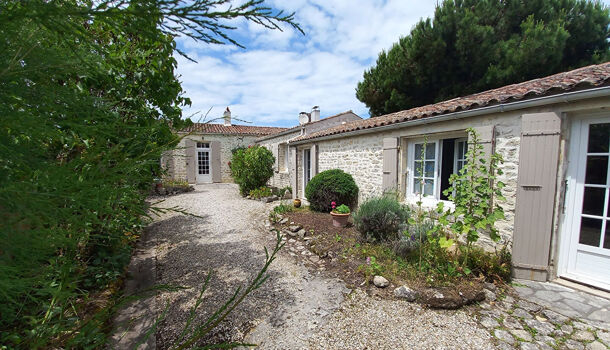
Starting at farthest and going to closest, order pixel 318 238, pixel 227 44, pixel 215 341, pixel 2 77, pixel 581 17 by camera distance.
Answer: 1. pixel 581 17
2. pixel 318 238
3. pixel 215 341
4. pixel 227 44
5. pixel 2 77

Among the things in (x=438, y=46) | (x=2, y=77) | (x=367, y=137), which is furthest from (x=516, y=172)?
(x=438, y=46)

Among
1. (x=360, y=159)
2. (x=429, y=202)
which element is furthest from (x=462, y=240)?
(x=360, y=159)

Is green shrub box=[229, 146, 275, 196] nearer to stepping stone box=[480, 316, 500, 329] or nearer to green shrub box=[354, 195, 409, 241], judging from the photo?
green shrub box=[354, 195, 409, 241]

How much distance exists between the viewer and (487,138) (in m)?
3.83

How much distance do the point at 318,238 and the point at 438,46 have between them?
930cm

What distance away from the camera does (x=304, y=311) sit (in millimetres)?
2887

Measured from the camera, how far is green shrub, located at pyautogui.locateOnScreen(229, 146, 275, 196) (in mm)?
10734

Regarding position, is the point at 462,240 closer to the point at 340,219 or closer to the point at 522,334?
the point at 522,334

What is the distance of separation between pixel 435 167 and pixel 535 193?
5.52 ft

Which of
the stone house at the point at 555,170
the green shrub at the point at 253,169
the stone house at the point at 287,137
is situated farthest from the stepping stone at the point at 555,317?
the green shrub at the point at 253,169

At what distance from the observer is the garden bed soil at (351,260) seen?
309cm

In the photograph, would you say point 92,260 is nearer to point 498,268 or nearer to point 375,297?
point 375,297

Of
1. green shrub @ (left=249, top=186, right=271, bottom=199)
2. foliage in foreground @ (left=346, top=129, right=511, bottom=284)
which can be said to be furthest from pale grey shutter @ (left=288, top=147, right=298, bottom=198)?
foliage in foreground @ (left=346, top=129, right=511, bottom=284)

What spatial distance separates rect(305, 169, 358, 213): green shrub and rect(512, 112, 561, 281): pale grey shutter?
3.75 meters
